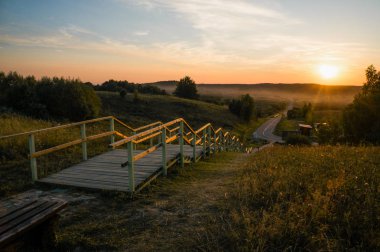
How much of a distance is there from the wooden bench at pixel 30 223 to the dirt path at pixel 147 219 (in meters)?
0.30

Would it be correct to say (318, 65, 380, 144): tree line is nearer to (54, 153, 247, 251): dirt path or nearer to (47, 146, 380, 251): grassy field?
(47, 146, 380, 251): grassy field

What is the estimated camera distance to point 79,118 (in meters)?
26.2

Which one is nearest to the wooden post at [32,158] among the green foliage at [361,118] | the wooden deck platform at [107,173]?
the wooden deck platform at [107,173]

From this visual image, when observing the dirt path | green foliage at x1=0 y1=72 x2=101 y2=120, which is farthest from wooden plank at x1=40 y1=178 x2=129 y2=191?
green foliage at x1=0 y1=72 x2=101 y2=120

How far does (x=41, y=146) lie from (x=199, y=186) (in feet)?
23.0

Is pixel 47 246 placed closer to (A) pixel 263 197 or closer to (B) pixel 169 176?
(A) pixel 263 197

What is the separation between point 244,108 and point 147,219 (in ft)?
205

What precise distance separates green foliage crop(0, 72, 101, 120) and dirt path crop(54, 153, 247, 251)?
20488mm

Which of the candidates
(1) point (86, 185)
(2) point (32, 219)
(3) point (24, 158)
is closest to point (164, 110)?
(3) point (24, 158)

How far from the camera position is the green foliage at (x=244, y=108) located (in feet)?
216

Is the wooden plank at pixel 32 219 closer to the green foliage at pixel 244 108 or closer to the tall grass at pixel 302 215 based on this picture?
the tall grass at pixel 302 215

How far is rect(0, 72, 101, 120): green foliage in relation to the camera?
76.6ft

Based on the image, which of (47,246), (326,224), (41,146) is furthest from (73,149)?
(326,224)

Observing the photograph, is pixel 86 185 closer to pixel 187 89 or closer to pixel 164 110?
pixel 164 110
